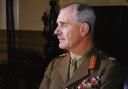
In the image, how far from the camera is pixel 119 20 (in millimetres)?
3195

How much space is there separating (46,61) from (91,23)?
1.60 metres

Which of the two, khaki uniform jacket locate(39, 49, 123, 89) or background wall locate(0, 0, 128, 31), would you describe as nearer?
khaki uniform jacket locate(39, 49, 123, 89)

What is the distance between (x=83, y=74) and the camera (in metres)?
2.12

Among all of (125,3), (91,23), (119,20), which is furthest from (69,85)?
(125,3)

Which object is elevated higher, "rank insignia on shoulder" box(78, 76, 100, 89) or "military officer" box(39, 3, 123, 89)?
"military officer" box(39, 3, 123, 89)

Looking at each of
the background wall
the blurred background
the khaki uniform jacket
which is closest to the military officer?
the khaki uniform jacket

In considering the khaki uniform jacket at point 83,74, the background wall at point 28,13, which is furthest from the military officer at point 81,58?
the background wall at point 28,13

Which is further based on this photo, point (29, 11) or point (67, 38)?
point (29, 11)

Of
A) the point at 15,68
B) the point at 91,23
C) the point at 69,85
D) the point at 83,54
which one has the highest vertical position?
the point at 91,23

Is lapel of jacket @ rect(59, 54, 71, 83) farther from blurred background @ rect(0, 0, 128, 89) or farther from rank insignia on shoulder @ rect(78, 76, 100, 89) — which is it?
blurred background @ rect(0, 0, 128, 89)

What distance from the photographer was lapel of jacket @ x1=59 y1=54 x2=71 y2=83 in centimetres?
220

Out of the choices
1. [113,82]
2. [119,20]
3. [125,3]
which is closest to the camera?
[113,82]

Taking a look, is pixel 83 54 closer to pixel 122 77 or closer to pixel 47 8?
pixel 122 77

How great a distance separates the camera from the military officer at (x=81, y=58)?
2066 mm
